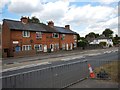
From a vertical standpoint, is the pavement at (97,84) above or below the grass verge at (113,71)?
below

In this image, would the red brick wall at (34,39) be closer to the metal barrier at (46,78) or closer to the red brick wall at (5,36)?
the red brick wall at (5,36)

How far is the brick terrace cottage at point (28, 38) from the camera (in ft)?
115

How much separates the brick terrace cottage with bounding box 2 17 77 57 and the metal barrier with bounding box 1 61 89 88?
23.7 m

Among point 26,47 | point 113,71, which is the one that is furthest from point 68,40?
point 113,71

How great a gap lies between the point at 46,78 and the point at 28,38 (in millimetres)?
31103

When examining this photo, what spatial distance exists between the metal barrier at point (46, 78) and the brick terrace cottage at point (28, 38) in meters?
23.7

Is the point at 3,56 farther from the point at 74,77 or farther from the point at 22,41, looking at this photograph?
the point at 74,77

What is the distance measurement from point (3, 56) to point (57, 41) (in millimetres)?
17686

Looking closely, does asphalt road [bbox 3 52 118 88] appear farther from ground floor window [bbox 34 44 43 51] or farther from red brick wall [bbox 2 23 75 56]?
ground floor window [bbox 34 44 43 51]

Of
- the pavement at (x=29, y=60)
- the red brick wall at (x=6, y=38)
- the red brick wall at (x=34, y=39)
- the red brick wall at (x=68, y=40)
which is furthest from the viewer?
the red brick wall at (x=68, y=40)

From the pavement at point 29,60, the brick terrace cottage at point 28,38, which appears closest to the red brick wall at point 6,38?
the brick terrace cottage at point 28,38

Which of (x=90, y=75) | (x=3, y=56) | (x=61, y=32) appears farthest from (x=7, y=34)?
(x=90, y=75)

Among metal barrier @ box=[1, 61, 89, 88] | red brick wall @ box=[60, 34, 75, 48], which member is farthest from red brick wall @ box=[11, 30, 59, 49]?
metal barrier @ box=[1, 61, 89, 88]

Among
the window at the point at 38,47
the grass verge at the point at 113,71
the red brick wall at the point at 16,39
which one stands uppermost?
the red brick wall at the point at 16,39
